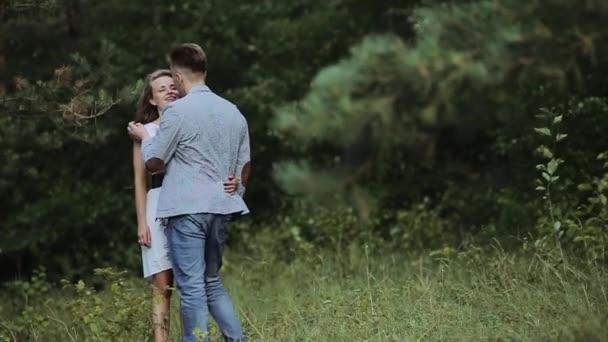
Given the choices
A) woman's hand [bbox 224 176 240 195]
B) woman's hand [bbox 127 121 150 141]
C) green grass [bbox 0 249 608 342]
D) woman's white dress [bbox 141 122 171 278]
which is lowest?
green grass [bbox 0 249 608 342]

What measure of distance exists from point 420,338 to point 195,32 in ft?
28.1

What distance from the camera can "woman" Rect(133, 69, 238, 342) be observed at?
748cm

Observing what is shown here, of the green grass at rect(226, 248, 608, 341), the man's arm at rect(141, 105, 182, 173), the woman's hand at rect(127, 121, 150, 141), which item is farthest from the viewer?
the woman's hand at rect(127, 121, 150, 141)

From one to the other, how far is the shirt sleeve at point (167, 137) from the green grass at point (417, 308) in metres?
1.01

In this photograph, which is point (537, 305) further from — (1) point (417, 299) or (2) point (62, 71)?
(2) point (62, 71)

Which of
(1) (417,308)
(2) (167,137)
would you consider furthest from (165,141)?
(1) (417,308)

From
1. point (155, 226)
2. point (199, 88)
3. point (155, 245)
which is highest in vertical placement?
point (199, 88)

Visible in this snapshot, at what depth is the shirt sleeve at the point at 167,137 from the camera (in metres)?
6.96

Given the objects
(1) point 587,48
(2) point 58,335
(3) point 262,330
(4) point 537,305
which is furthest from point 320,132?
(2) point 58,335

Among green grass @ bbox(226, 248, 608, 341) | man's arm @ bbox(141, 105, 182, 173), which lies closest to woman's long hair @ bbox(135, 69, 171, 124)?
man's arm @ bbox(141, 105, 182, 173)

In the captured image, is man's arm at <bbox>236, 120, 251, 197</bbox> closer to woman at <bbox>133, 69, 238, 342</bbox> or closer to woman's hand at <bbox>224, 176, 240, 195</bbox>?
woman's hand at <bbox>224, 176, 240, 195</bbox>

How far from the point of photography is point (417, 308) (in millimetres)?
7719

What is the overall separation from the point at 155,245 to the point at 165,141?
822 mm

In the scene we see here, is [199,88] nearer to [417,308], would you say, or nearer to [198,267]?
[198,267]
